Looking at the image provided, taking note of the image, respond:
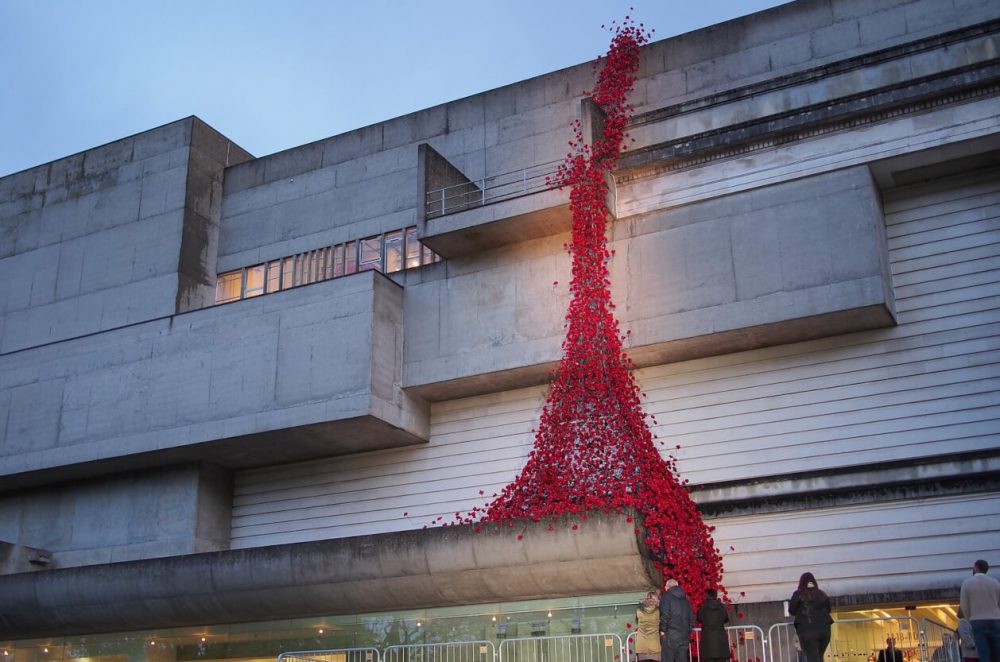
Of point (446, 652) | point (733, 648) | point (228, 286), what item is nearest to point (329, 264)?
point (228, 286)

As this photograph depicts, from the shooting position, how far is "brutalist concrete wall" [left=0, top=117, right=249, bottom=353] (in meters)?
32.1

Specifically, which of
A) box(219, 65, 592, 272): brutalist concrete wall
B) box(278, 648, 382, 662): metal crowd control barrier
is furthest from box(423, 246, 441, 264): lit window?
box(278, 648, 382, 662): metal crowd control barrier

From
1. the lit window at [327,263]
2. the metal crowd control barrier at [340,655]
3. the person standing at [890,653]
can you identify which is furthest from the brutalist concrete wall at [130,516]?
the person standing at [890,653]

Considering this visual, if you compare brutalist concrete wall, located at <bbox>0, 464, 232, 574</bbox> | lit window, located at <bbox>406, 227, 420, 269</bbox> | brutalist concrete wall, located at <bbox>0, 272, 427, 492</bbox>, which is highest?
lit window, located at <bbox>406, 227, 420, 269</bbox>

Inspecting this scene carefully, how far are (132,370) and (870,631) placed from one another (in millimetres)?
20095

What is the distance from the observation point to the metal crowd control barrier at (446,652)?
19.8m

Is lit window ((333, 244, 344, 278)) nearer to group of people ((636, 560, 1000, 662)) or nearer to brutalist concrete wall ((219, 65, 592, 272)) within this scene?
brutalist concrete wall ((219, 65, 592, 272))

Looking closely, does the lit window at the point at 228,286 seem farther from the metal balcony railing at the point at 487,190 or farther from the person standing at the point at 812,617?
the person standing at the point at 812,617

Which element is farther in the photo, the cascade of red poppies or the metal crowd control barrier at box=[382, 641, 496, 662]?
the cascade of red poppies

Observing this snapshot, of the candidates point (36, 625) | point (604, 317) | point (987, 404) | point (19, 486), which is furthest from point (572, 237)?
point (19, 486)

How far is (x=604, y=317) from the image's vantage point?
25172mm

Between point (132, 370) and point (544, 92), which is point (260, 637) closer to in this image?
point (132, 370)

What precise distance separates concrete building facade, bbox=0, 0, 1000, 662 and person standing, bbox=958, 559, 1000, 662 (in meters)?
6.54

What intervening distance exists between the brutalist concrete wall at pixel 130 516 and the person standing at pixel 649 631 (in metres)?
15.6
